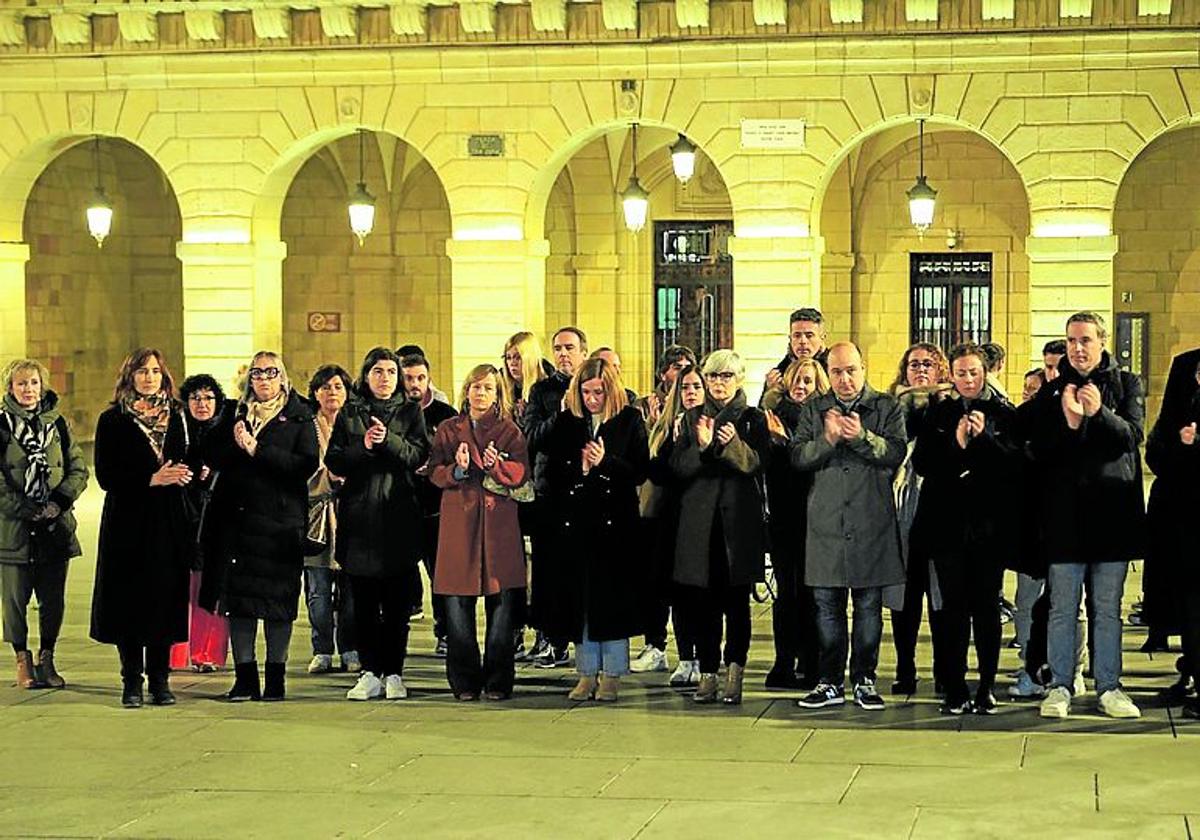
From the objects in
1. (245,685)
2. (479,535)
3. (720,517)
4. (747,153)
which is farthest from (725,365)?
(747,153)

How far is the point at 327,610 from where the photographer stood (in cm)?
1147

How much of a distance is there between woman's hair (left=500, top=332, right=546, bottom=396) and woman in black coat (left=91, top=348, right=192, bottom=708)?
6.59 ft

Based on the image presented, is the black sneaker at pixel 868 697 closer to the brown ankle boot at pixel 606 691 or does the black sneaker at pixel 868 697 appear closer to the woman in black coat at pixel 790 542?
the woman in black coat at pixel 790 542

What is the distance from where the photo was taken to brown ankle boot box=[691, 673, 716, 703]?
10125 millimetres

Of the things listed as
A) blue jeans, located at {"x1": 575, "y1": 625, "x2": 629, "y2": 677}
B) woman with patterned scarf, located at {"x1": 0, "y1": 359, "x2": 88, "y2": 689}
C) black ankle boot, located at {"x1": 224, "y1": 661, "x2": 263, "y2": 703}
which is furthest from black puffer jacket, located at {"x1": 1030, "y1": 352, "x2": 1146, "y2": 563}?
woman with patterned scarf, located at {"x1": 0, "y1": 359, "x2": 88, "y2": 689}

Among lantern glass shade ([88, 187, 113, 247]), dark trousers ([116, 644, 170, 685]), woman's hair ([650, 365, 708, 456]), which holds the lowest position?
dark trousers ([116, 644, 170, 685])

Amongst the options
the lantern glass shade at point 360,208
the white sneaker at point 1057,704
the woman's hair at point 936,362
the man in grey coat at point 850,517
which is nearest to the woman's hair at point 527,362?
the man in grey coat at point 850,517

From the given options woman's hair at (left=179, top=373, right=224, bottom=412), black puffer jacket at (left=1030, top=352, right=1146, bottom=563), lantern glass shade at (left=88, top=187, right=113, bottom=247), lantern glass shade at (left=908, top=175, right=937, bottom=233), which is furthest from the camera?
lantern glass shade at (left=88, top=187, right=113, bottom=247)

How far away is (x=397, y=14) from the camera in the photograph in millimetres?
20125

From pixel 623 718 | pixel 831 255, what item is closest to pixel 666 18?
pixel 831 255

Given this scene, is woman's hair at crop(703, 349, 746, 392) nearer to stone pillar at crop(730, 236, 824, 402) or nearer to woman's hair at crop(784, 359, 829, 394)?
woman's hair at crop(784, 359, 829, 394)

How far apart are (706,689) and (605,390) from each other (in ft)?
5.05

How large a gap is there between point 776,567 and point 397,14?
10958 millimetres

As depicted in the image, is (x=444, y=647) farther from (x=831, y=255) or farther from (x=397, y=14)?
(x=831, y=255)
